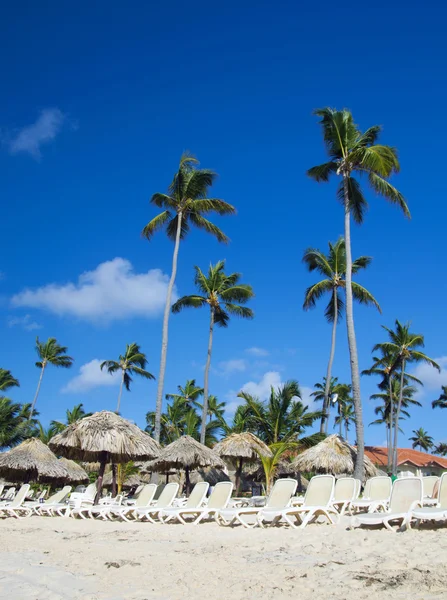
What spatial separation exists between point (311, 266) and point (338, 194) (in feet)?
26.0

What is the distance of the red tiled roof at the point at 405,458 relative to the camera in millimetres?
39669

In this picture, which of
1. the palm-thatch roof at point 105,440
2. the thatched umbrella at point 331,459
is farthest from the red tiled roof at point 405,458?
the palm-thatch roof at point 105,440

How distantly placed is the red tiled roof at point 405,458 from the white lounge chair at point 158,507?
1200 inches

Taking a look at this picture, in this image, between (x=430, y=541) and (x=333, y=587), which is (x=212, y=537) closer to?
(x=430, y=541)

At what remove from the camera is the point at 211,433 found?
110ft

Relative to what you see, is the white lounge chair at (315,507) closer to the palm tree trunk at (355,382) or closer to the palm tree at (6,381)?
the palm tree trunk at (355,382)

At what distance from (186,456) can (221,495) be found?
239 inches

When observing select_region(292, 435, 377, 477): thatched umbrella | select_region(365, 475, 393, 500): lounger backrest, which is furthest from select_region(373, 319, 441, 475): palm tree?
select_region(365, 475, 393, 500): lounger backrest

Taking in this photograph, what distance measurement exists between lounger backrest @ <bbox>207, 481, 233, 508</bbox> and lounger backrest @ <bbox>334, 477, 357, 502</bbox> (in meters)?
2.10

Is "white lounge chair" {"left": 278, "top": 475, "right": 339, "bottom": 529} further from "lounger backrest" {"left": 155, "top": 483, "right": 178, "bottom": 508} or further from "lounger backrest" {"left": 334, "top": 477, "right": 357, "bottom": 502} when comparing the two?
"lounger backrest" {"left": 155, "top": 483, "right": 178, "bottom": 508}

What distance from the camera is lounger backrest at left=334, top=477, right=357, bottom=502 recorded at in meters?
9.58

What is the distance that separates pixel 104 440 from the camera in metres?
13.5

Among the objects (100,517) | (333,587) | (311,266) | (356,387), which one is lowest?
(100,517)

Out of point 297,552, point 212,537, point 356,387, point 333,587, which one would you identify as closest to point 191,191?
point 356,387
